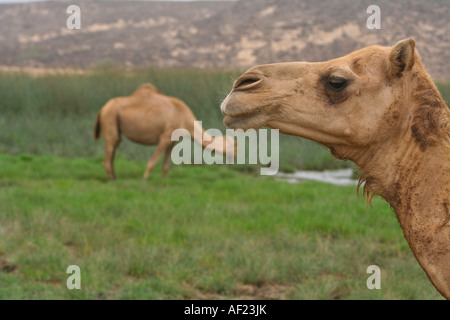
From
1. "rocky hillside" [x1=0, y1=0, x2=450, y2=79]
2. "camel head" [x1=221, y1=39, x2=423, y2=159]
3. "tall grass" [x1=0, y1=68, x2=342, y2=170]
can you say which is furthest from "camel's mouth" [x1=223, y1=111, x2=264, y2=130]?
"rocky hillside" [x1=0, y1=0, x2=450, y2=79]

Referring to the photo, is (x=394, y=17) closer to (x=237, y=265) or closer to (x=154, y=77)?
(x=154, y=77)

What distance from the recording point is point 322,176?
43.4 ft

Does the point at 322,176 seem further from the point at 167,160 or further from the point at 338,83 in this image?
the point at 338,83

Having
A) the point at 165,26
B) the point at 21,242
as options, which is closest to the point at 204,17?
the point at 165,26

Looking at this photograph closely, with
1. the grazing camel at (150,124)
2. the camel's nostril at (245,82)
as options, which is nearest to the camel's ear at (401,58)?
the camel's nostril at (245,82)

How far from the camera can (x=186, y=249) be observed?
689cm

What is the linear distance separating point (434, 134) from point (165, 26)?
3248 centimetres

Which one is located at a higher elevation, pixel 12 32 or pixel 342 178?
pixel 12 32

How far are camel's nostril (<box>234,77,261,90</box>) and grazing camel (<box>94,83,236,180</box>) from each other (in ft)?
27.3

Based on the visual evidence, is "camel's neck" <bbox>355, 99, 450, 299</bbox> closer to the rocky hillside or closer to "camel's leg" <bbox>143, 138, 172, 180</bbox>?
"camel's leg" <bbox>143, 138, 172, 180</bbox>

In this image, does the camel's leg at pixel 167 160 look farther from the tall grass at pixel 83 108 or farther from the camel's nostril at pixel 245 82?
the camel's nostril at pixel 245 82

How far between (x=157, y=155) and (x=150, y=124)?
0.55 m

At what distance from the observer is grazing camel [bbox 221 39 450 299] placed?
2.65 meters
